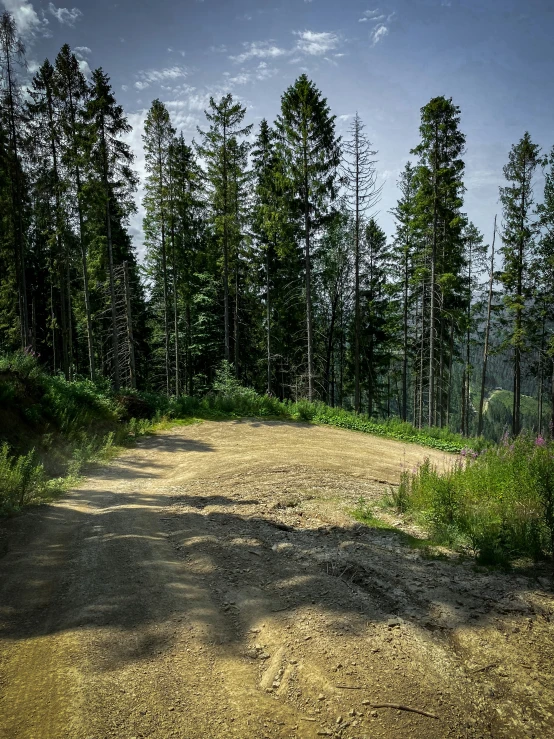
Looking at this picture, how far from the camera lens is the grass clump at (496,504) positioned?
13.9 ft

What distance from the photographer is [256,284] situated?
87.6 ft

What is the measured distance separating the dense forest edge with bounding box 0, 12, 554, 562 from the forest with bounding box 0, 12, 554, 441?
4.3 inches

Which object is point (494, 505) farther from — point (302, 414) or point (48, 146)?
point (48, 146)

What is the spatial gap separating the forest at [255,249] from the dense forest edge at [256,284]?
0.11 metres

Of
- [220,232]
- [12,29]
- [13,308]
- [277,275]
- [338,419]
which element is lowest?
[338,419]

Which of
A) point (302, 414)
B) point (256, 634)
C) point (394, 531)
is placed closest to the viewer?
point (256, 634)

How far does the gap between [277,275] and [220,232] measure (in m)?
5.06

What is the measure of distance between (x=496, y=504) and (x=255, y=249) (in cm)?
2347

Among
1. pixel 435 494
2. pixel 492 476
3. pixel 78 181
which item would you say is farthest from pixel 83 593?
pixel 78 181

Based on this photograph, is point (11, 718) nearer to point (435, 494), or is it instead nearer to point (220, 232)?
point (435, 494)

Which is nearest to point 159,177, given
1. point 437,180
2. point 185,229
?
point 185,229

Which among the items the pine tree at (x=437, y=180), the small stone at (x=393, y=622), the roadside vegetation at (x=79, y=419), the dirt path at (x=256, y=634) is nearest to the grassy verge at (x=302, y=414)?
the roadside vegetation at (x=79, y=419)

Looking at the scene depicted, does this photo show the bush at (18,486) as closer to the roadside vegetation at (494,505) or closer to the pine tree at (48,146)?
the roadside vegetation at (494,505)

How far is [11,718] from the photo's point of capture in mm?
2197
